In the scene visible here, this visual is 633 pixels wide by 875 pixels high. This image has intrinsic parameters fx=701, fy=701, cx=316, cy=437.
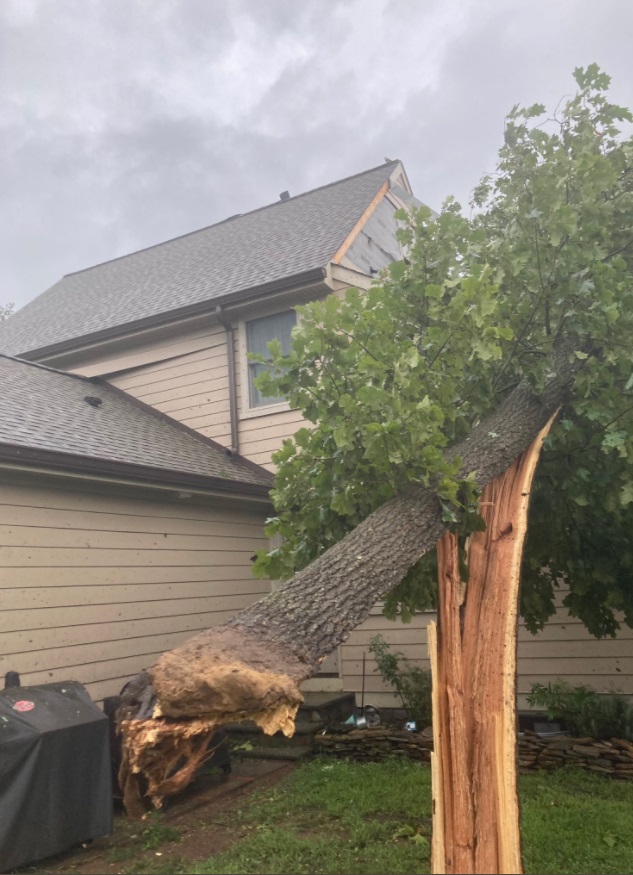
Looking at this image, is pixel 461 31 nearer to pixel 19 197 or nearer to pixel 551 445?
pixel 551 445

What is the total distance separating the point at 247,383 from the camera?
10.5 metres

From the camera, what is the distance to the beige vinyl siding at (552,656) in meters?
7.65

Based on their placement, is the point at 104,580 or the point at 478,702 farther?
the point at 104,580

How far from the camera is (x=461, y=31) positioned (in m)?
19.7

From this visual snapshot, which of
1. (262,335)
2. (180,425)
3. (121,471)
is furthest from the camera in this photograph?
(180,425)

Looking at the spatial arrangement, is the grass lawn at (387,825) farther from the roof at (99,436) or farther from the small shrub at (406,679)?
the roof at (99,436)

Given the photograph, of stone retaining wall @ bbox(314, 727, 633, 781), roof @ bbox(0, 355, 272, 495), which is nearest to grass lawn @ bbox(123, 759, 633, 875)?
stone retaining wall @ bbox(314, 727, 633, 781)

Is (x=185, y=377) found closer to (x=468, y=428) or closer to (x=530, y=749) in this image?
(x=468, y=428)

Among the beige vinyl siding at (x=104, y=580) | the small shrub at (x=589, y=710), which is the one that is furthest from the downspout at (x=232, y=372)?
the small shrub at (x=589, y=710)

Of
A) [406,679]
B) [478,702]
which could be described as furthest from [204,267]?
[478,702]

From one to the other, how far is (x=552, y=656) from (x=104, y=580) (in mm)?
5036

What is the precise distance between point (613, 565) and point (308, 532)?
2716 mm

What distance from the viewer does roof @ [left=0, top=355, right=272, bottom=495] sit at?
6.72 metres

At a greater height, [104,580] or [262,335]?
[262,335]
